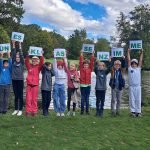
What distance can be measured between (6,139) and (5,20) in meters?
69.5

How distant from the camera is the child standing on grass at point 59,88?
49.9 feet

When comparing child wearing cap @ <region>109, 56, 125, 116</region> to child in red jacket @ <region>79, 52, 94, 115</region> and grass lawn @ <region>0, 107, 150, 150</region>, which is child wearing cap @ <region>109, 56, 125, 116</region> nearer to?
child in red jacket @ <region>79, 52, 94, 115</region>

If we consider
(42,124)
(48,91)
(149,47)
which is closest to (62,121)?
(42,124)

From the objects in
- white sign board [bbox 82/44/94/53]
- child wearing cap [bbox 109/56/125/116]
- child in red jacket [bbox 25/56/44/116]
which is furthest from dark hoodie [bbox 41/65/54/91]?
child wearing cap [bbox 109/56/125/116]

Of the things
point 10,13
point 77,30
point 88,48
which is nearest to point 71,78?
point 88,48

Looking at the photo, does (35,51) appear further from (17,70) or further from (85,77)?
(85,77)

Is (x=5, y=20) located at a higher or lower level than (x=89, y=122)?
higher

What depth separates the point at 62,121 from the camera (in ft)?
44.9

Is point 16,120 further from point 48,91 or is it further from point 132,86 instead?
point 132,86

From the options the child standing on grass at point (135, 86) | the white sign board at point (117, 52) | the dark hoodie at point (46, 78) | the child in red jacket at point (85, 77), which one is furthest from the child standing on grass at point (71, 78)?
the child standing on grass at point (135, 86)

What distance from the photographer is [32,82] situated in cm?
1508

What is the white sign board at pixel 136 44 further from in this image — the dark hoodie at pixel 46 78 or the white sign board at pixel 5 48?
the white sign board at pixel 5 48

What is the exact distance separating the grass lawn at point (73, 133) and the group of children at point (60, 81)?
936 mm

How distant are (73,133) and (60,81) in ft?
10.3
